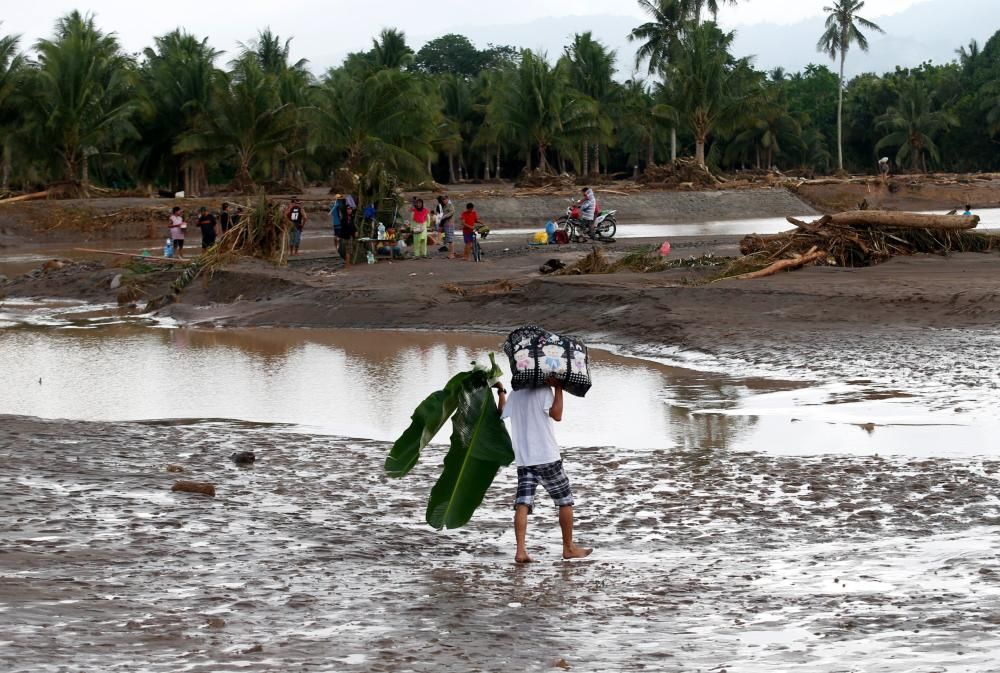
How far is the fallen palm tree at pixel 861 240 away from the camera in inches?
830

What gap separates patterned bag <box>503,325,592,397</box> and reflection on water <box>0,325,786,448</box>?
360cm

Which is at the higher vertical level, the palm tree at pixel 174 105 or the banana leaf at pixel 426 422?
the palm tree at pixel 174 105

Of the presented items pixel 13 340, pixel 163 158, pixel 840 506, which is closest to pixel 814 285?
pixel 840 506

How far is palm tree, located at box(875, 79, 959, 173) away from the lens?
236 feet

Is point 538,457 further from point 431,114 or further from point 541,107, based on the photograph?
point 541,107

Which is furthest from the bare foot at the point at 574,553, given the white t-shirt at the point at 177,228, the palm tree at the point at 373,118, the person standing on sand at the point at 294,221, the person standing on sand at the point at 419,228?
the palm tree at the point at 373,118

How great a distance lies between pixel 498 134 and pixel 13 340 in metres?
42.6

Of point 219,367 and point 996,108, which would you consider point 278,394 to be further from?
point 996,108

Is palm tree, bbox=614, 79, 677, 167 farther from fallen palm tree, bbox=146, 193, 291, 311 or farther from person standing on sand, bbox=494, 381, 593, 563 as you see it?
person standing on sand, bbox=494, 381, 593, 563

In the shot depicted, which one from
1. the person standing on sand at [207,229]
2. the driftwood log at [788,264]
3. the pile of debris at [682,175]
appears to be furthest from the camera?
the pile of debris at [682,175]

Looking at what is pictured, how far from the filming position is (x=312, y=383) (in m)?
14.5

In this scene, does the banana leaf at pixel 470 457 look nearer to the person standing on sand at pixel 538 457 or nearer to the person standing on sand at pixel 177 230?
the person standing on sand at pixel 538 457

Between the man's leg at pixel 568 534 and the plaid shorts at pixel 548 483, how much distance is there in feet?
0.12

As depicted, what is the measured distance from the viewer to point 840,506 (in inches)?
306
